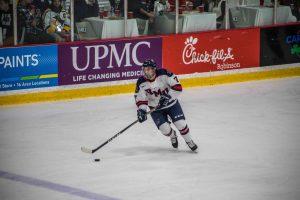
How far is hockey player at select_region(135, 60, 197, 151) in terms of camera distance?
9.55 m

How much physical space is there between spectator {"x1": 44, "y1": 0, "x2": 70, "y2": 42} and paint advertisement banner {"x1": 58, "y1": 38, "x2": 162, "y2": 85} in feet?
0.68

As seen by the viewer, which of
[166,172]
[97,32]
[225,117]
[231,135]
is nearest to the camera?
[166,172]

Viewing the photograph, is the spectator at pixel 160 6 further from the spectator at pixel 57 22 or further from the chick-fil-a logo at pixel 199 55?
the spectator at pixel 57 22

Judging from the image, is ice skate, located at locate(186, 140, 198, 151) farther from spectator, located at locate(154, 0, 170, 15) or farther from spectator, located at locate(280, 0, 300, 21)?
spectator, located at locate(280, 0, 300, 21)

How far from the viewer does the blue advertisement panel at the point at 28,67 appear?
37.9ft

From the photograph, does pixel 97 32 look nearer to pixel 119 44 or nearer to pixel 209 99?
pixel 119 44

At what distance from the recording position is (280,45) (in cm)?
1397

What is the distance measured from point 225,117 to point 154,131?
113 centimetres

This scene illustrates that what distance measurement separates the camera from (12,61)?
457 inches

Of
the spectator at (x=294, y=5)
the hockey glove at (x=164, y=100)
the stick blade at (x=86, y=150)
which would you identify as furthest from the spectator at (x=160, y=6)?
the stick blade at (x=86, y=150)

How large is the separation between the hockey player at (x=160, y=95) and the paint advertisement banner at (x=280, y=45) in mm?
4384

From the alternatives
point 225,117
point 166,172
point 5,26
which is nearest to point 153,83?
point 166,172

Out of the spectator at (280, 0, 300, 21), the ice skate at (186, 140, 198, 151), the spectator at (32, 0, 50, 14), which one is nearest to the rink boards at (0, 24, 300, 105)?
the spectator at (280, 0, 300, 21)

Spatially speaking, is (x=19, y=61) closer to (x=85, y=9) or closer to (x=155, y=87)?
(x=85, y=9)
